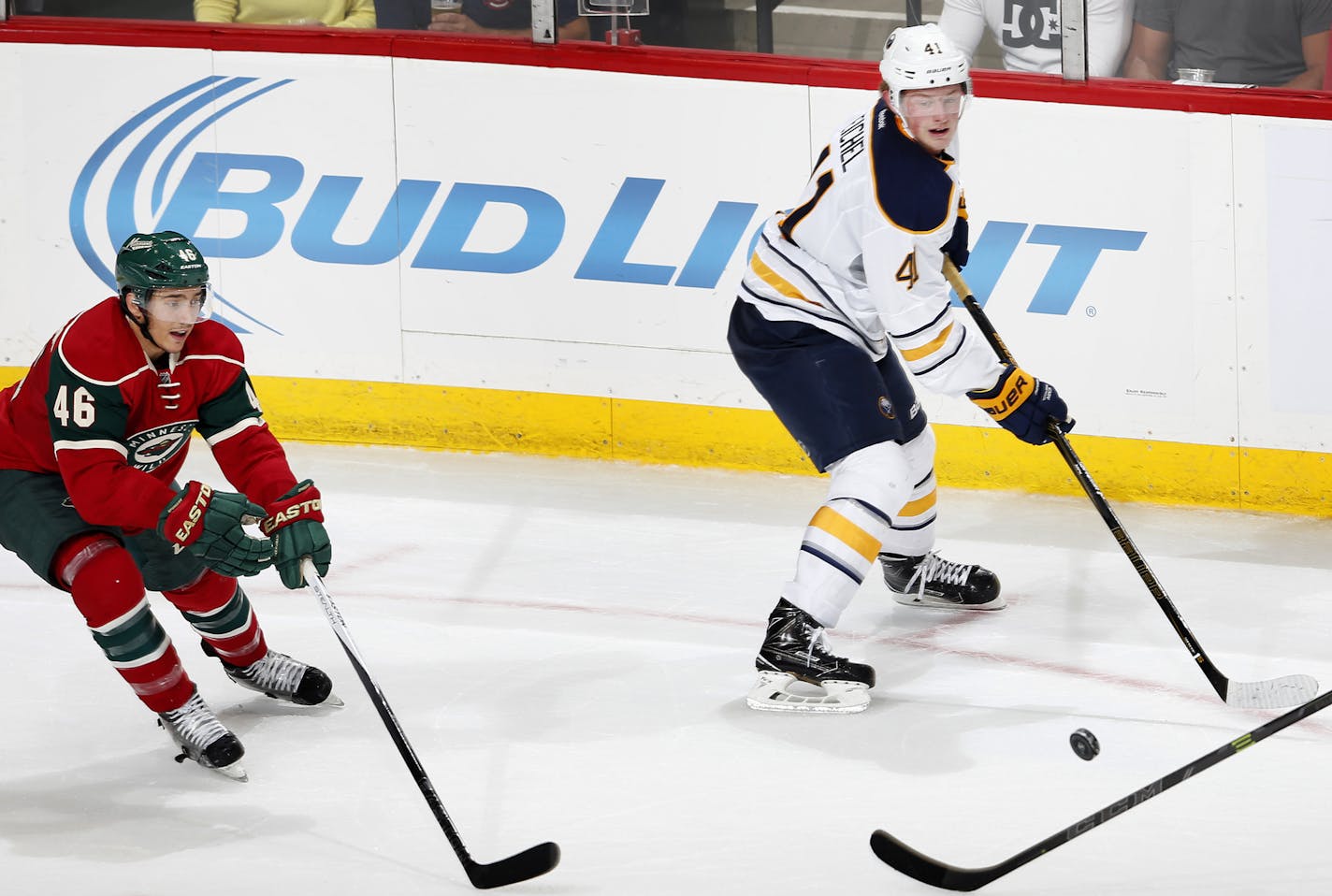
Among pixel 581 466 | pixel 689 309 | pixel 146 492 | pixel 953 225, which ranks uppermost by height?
pixel 953 225

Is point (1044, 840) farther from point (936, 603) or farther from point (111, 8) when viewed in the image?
point (111, 8)

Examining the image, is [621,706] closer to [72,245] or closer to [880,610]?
[880,610]

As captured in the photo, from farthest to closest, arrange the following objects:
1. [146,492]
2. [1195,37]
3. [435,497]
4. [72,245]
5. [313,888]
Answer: [72,245]
[435,497]
[1195,37]
[146,492]
[313,888]

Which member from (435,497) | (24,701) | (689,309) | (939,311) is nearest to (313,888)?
(24,701)

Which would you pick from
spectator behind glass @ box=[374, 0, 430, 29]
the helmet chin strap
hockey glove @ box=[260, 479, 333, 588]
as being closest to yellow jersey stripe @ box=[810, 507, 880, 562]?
hockey glove @ box=[260, 479, 333, 588]

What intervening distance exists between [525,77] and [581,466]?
1.08 metres

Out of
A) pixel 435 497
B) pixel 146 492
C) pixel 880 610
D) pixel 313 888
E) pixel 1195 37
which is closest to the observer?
pixel 313 888

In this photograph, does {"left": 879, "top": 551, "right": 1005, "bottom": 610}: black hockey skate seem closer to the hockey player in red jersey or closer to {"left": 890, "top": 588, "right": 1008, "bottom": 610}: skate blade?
{"left": 890, "top": 588, "right": 1008, "bottom": 610}: skate blade

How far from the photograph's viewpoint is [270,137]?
527cm

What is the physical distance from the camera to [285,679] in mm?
3604

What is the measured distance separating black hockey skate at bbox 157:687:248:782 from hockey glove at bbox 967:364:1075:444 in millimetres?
1520

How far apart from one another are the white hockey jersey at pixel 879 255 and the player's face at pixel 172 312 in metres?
1.14

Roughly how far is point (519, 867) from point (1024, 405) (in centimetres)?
135

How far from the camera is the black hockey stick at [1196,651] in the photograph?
3295 millimetres
